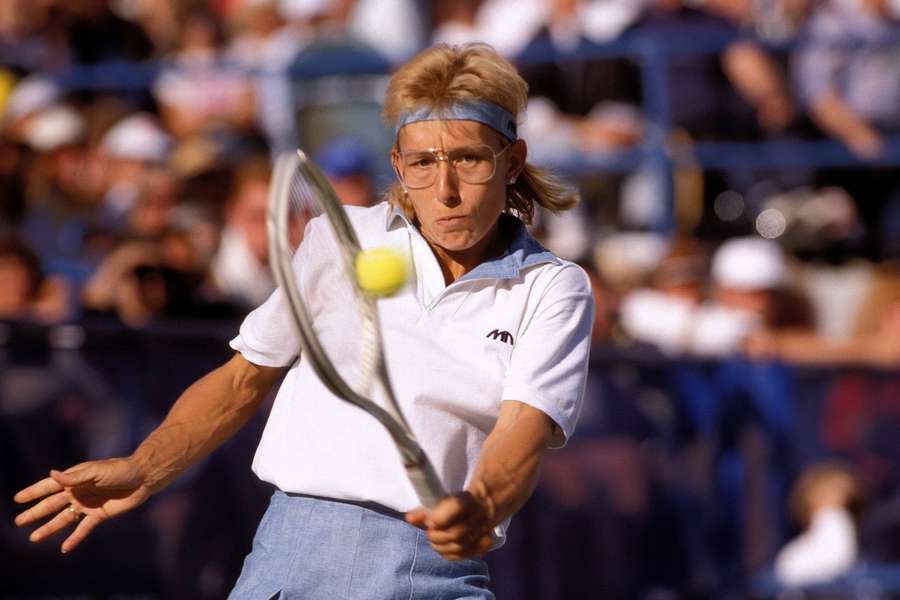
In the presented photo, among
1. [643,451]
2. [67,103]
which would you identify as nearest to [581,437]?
[643,451]

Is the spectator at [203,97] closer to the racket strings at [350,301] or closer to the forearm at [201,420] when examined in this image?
the forearm at [201,420]

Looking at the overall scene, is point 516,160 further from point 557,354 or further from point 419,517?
point 419,517

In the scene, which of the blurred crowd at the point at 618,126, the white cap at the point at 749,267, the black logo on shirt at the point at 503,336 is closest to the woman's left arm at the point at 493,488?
the black logo on shirt at the point at 503,336

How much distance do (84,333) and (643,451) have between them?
2.72 meters

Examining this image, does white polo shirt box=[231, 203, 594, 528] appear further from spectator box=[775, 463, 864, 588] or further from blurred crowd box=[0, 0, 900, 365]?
spectator box=[775, 463, 864, 588]

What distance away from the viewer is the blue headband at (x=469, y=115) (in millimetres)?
3367

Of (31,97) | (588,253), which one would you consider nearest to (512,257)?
(588,253)

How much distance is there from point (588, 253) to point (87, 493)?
5.14 meters

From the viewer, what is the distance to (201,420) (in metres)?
3.57

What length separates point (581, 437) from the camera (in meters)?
7.26

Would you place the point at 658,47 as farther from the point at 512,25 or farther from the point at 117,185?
the point at 117,185

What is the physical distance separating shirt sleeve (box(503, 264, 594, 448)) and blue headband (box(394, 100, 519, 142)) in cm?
34

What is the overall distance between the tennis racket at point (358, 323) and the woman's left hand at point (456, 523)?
3.0 inches

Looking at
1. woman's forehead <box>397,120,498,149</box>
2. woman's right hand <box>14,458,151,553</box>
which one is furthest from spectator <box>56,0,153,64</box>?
woman's forehead <box>397,120,498,149</box>
